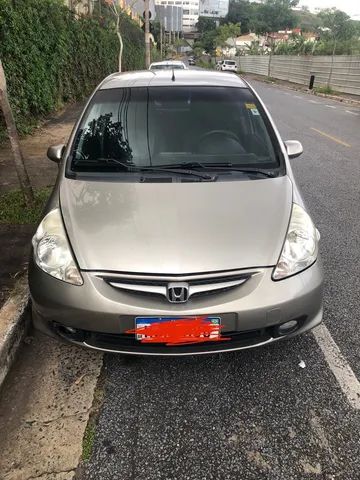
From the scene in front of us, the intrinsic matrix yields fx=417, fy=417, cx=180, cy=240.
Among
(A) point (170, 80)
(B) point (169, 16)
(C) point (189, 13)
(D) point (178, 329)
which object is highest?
(C) point (189, 13)

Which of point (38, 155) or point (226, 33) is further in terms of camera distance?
point (226, 33)

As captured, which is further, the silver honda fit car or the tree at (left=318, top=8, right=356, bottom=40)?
the tree at (left=318, top=8, right=356, bottom=40)

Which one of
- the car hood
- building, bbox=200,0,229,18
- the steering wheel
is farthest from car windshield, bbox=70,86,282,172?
building, bbox=200,0,229,18

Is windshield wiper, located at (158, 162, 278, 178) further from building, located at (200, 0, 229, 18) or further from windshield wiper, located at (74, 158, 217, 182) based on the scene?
building, located at (200, 0, 229, 18)

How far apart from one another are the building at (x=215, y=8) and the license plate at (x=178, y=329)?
126062 mm

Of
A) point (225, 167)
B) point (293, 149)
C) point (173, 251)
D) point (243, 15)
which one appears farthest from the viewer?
point (243, 15)

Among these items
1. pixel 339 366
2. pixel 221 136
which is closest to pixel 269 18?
pixel 221 136

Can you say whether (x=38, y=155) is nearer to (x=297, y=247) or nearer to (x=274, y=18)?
(x=297, y=247)

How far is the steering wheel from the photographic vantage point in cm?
313

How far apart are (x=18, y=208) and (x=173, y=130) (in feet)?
7.17

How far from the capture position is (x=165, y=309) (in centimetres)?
205

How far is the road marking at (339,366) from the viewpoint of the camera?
232 cm

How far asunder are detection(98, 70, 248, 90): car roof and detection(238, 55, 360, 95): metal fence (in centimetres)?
2217

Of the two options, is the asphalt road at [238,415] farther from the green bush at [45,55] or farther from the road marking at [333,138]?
the green bush at [45,55]
